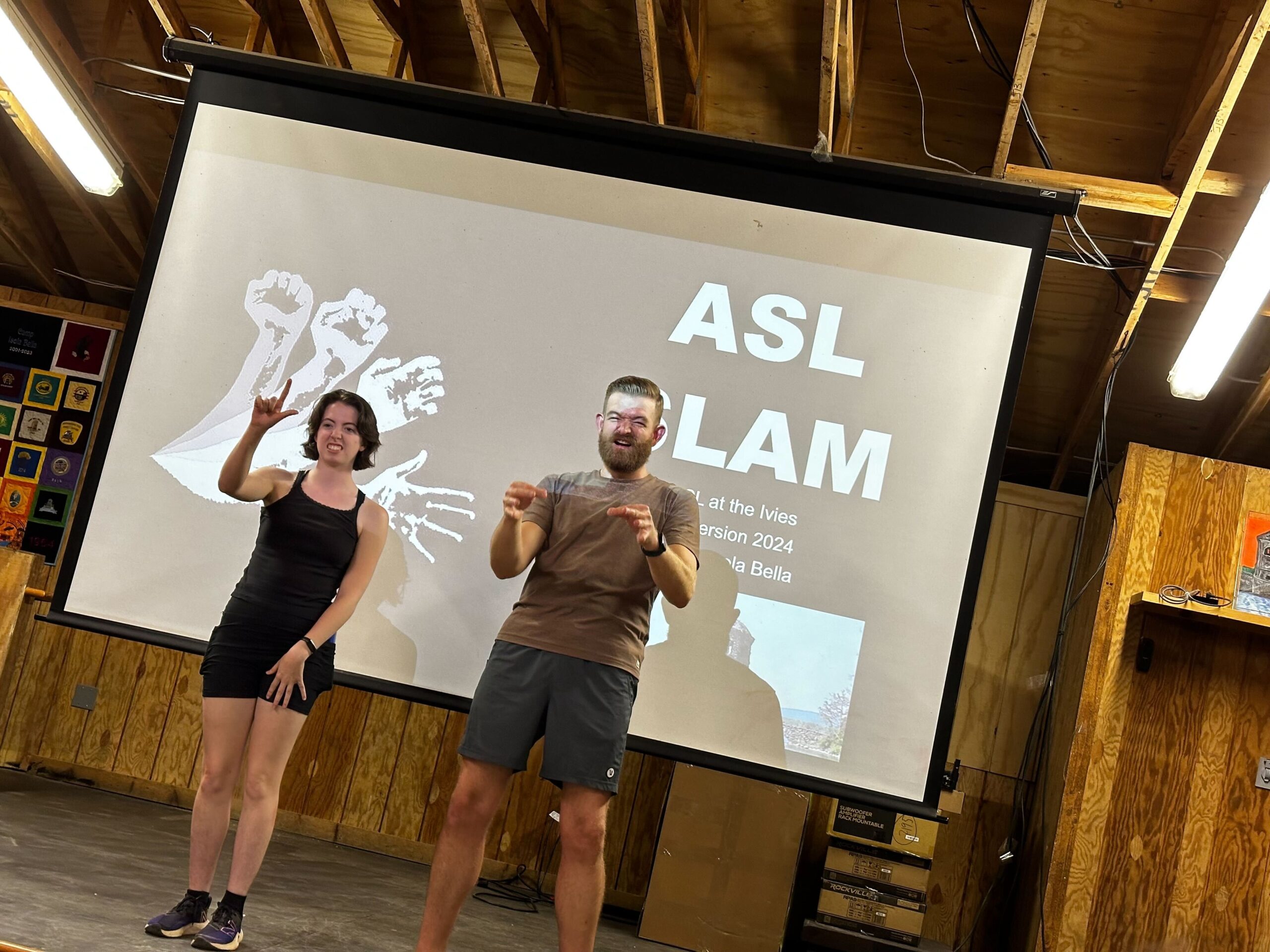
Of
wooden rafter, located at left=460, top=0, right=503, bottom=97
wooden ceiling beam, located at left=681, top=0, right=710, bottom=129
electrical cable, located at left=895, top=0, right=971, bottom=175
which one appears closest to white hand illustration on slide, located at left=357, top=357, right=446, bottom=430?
wooden rafter, located at left=460, top=0, right=503, bottom=97

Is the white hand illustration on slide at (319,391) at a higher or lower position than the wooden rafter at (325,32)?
lower

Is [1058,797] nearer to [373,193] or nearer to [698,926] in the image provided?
[698,926]

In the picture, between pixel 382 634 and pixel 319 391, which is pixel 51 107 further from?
pixel 382 634

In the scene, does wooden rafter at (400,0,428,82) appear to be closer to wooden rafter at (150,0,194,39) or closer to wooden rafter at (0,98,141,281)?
wooden rafter at (150,0,194,39)

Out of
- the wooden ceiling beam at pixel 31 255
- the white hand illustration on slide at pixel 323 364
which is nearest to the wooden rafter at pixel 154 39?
the wooden ceiling beam at pixel 31 255

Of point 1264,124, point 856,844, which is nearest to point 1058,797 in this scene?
point 856,844

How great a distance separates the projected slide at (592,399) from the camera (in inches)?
120

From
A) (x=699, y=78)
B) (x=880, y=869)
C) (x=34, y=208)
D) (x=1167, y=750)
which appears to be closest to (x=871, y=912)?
(x=880, y=869)

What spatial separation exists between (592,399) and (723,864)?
2277mm

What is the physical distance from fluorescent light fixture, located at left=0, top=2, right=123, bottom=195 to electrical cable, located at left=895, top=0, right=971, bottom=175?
3073 millimetres

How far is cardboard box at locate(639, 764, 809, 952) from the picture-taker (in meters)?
4.45

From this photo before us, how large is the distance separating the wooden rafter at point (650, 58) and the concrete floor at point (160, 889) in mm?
2750

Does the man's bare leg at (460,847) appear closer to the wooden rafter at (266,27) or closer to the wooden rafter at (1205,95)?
the wooden rafter at (1205,95)

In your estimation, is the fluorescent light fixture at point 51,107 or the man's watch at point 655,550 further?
the fluorescent light fixture at point 51,107
